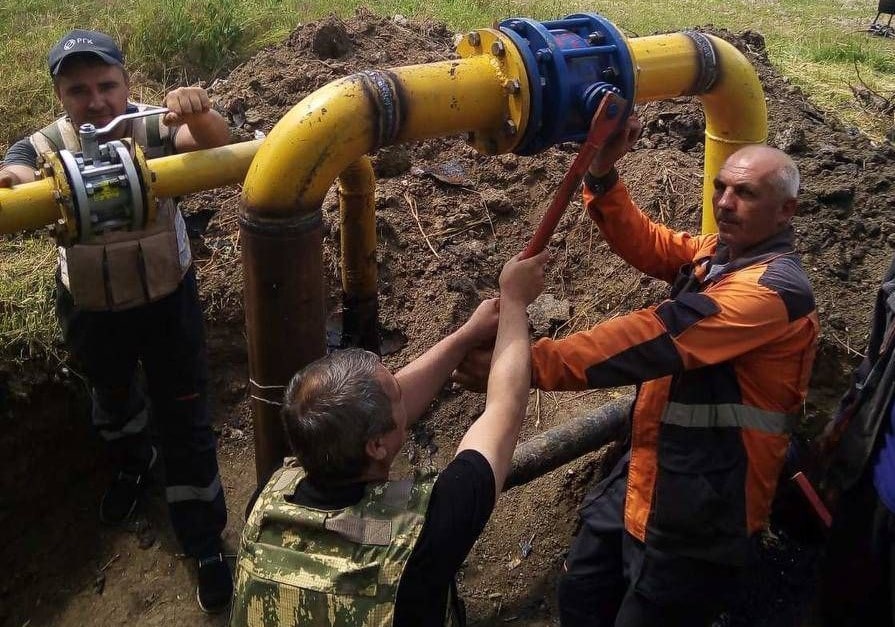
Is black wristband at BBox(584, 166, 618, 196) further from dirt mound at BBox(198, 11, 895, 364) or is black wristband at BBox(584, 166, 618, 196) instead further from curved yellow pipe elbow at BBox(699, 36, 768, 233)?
dirt mound at BBox(198, 11, 895, 364)

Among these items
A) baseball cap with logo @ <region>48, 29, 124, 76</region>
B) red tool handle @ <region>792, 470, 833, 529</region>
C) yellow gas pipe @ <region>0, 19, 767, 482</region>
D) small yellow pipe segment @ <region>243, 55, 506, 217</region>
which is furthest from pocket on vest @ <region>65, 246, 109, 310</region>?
red tool handle @ <region>792, 470, 833, 529</region>

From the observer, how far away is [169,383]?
9.71 ft

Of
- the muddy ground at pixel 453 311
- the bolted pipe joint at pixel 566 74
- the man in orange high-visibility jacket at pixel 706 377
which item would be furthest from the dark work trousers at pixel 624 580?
the bolted pipe joint at pixel 566 74

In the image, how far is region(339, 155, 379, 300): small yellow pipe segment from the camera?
2.53 m

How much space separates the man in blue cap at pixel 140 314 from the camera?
253 cm

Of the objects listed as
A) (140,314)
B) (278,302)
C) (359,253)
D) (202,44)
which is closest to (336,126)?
(278,302)

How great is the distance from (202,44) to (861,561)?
5555 mm

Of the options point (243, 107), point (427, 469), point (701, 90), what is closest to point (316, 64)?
point (243, 107)

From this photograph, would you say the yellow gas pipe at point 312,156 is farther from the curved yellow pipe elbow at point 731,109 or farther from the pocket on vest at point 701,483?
the pocket on vest at point 701,483

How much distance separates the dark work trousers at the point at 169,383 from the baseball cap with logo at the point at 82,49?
78cm

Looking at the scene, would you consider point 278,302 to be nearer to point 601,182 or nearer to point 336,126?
point 336,126

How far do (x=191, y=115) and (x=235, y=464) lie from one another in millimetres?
2003

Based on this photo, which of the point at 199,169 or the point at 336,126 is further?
the point at 199,169

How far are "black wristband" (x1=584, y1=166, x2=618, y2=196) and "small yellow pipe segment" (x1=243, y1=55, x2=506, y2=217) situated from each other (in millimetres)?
615
